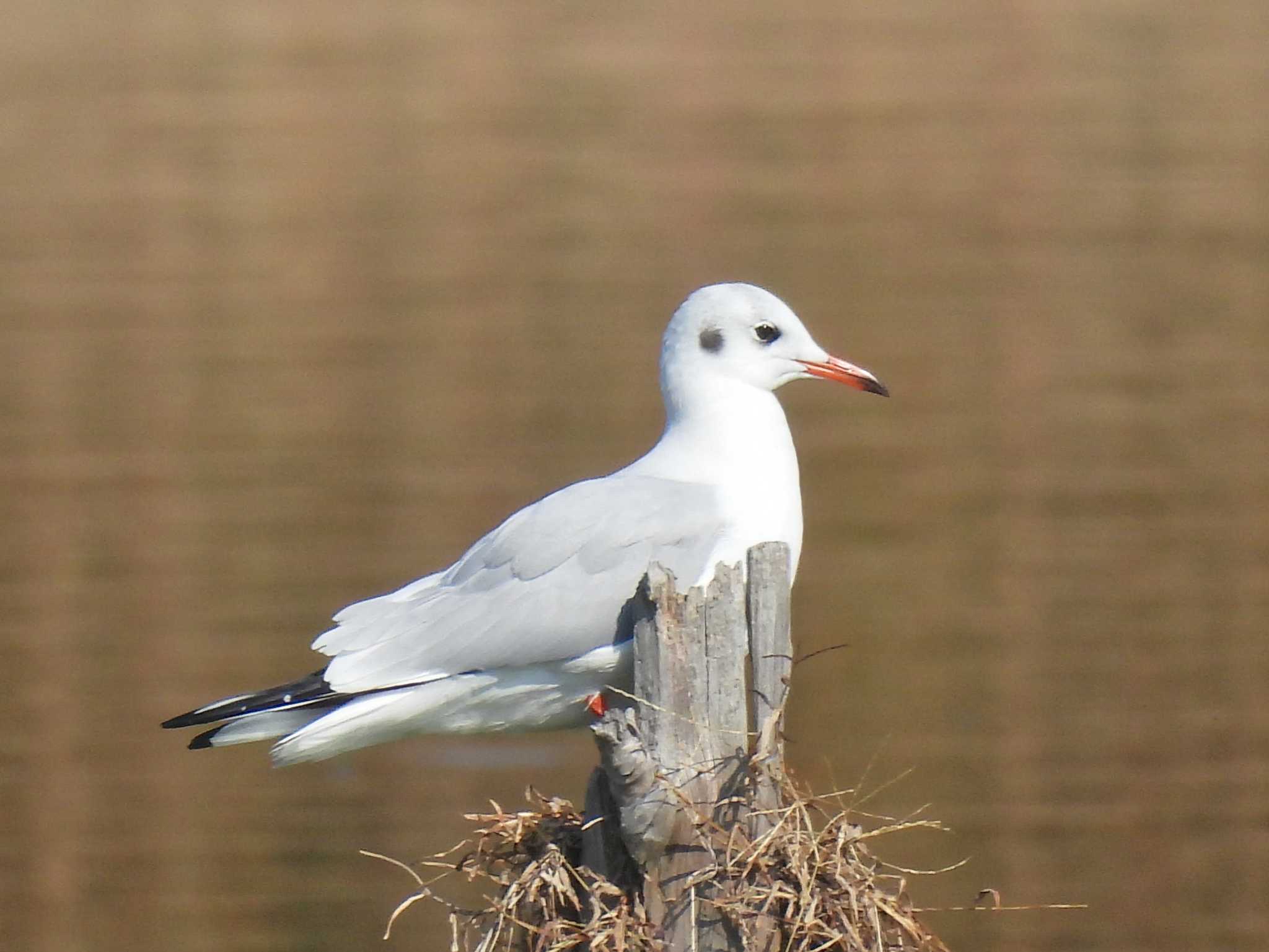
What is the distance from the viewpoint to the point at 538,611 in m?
1.96

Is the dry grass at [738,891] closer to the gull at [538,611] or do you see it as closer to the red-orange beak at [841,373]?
the gull at [538,611]

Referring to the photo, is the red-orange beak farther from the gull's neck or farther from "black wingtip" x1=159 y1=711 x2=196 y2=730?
"black wingtip" x1=159 y1=711 x2=196 y2=730

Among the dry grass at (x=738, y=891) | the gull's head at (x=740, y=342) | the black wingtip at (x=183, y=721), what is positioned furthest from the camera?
the gull's head at (x=740, y=342)

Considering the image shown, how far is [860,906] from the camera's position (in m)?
1.63

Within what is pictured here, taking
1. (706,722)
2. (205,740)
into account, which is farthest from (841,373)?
(205,740)

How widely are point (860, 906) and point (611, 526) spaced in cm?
61

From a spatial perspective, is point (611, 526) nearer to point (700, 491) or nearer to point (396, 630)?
point (700, 491)

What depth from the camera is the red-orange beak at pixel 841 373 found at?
2.18 m

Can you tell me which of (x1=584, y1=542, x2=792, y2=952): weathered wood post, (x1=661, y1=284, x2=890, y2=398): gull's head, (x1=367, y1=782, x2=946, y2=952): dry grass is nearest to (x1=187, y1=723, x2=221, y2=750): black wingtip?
(x1=367, y1=782, x2=946, y2=952): dry grass

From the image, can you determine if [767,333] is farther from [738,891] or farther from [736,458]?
[738,891]

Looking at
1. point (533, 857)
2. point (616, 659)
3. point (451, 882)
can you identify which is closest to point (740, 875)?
point (533, 857)

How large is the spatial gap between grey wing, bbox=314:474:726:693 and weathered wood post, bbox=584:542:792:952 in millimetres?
338

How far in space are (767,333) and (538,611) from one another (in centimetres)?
55

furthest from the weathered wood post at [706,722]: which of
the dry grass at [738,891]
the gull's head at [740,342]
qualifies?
the gull's head at [740,342]
